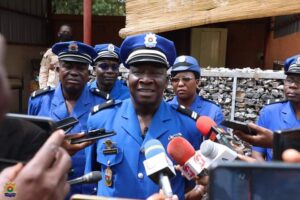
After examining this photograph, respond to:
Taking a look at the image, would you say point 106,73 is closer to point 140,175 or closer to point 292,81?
point 292,81

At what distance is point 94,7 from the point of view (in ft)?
62.2

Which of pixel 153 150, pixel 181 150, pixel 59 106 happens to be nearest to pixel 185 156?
pixel 181 150

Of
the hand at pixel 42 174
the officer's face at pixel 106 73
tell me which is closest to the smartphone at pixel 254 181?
the hand at pixel 42 174

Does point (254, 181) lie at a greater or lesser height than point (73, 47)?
lesser

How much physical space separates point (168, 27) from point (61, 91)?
240 cm

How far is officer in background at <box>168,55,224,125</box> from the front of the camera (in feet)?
12.8

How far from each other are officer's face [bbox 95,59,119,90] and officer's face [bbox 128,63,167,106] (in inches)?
87.3

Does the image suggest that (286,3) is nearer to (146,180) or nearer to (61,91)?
(61,91)

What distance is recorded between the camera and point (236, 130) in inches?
74.2

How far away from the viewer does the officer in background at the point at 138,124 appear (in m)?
2.17

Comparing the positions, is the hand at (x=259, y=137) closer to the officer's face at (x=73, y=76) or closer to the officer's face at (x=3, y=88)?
the officer's face at (x=3, y=88)

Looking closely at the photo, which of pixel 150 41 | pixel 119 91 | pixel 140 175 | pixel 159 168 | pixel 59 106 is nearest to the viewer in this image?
pixel 159 168

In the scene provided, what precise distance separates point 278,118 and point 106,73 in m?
1.95

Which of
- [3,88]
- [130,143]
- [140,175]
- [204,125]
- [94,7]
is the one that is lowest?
[140,175]
